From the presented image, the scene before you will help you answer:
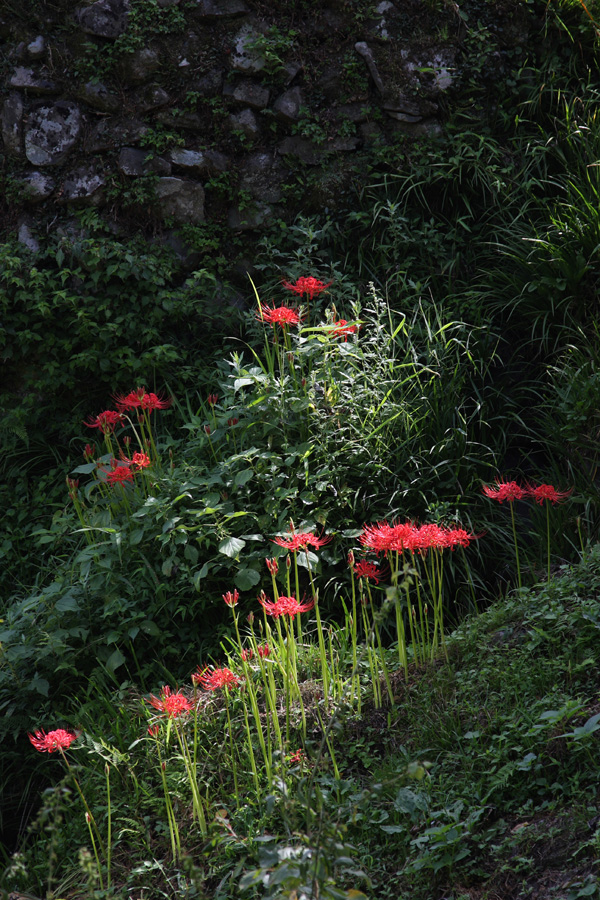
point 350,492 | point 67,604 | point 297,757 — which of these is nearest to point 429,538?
point 297,757

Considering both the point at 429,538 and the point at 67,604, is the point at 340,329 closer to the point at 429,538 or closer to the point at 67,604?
the point at 429,538

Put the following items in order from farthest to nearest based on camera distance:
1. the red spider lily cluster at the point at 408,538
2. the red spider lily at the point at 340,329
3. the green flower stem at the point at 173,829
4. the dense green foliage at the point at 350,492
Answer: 1. the red spider lily at the point at 340,329
2. the red spider lily cluster at the point at 408,538
3. the green flower stem at the point at 173,829
4. the dense green foliage at the point at 350,492

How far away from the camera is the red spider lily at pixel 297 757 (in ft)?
7.27

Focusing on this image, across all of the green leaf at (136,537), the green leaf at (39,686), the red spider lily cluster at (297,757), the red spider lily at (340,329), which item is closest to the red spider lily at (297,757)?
the red spider lily cluster at (297,757)

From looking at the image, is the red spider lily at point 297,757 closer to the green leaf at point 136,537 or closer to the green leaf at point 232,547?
the green leaf at point 232,547

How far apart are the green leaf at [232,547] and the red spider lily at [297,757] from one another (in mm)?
779

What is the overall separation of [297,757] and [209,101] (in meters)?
4.05

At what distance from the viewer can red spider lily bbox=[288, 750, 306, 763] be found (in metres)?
2.22

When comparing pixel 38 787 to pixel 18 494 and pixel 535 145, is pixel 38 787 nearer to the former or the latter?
pixel 18 494

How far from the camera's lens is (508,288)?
13.9 feet

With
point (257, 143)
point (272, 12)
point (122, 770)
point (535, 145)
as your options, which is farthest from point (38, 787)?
point (272, 12)

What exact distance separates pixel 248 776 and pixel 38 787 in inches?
35.2

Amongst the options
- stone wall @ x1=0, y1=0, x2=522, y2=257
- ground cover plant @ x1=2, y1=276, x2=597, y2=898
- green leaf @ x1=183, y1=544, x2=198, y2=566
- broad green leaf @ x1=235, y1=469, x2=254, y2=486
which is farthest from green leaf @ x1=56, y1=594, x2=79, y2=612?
stone wall @ x1=0, y1=0, x2=522, y2=257

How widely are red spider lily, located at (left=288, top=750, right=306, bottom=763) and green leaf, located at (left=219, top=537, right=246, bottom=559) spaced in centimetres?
78
